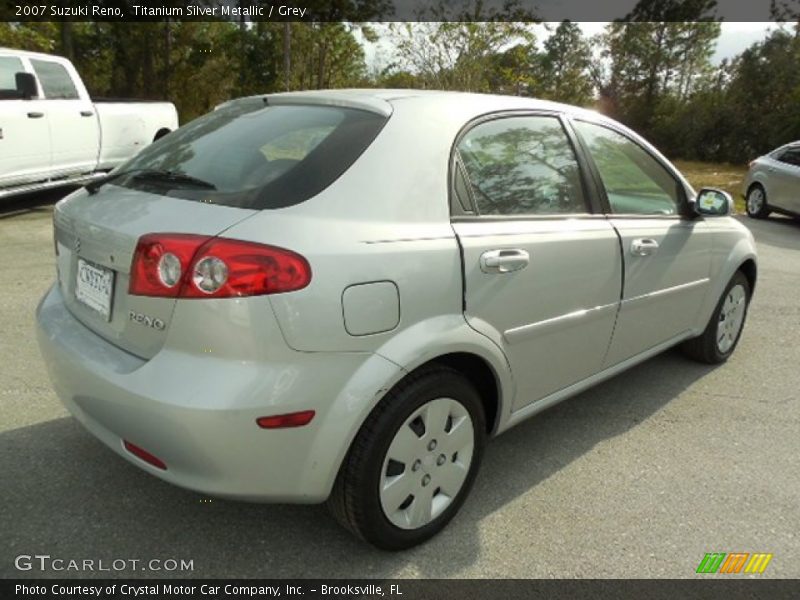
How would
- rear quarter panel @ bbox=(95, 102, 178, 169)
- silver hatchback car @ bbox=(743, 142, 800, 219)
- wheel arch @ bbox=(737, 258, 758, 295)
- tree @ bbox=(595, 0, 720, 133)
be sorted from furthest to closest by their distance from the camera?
tree @ bbox=(595, 0, 720, 133)
silver hatchback car @ bbox=(743, 142, 800, 219)
rear quarter panel @ bbox=(95, 102, 178, 169)
wheel arch @ bbox=(737, 258, 758, 295)

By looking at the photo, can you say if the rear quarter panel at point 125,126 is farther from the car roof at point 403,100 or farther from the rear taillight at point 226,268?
the rear taillight at point 226,268

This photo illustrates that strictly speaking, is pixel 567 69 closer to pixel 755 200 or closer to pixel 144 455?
pixel 755 200

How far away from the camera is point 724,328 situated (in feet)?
13.7

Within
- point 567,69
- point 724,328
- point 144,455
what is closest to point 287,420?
point 144,455

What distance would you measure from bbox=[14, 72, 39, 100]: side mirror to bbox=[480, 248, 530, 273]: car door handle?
7050 millimetres

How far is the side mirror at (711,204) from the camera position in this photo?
3482 millimetres

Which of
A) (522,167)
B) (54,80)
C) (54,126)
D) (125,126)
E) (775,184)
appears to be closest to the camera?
(522,167)

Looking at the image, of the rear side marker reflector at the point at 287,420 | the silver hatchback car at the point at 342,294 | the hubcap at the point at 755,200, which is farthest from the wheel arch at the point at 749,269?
the hubcap at the point at 755,200

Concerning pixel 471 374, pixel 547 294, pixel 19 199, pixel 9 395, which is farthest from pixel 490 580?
pixel 19 199

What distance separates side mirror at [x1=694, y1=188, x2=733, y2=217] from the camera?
3482 millimetres

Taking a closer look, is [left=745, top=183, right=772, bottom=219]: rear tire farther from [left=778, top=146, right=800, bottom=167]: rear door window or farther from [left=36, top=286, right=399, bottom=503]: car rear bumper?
[left=36, top=286, right=399, bottom=503]: car rear bumper

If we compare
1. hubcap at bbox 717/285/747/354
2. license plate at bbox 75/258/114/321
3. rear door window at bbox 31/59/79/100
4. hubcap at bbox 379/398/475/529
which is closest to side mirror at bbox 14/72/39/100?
rear door window at bbox 31/59/79/100

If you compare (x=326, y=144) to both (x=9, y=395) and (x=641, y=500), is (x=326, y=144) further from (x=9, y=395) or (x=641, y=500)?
(x=9, y=395)

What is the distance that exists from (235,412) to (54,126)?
7261mm
